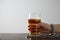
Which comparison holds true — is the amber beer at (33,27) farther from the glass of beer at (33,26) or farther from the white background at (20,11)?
the white background at (20,11)

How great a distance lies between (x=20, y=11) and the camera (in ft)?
7.25

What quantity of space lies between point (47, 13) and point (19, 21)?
0.50m

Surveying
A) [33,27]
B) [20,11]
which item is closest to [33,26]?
[33,27]

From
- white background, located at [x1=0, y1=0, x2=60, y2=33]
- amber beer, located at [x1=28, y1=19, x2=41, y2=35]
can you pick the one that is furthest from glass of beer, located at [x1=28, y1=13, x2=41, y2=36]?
white background, located at [x1=0, y1=0, x2=60, y2=33]

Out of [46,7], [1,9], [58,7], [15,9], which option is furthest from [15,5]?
[58,7]

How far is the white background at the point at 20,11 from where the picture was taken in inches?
86.9

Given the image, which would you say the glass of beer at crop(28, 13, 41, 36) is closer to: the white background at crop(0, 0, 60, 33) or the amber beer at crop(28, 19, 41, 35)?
the amber beer at crop(28, 19, 41, 35)

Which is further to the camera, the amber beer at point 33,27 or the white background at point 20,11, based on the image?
the white background at point 20,11

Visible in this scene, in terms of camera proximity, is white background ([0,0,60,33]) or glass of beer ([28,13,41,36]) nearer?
glass of beer ([28,13,41,36])

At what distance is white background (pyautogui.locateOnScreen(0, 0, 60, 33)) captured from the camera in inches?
86.9

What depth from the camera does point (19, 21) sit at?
221cm

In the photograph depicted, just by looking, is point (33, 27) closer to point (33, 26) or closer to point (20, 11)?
point (33, 26)

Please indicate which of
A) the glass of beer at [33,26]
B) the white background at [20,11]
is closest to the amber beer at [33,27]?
the glass of beer at [33,26]

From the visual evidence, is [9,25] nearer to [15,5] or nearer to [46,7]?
[15,5]
